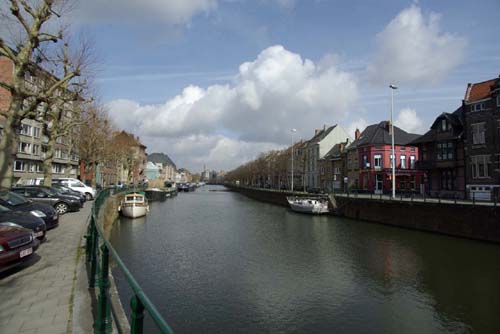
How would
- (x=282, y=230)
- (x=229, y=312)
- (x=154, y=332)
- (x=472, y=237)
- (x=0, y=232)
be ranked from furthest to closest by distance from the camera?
(x=282, y=230) → (x=472, y=237) → (x=229, y=312) → (x=154, y=332) → (x=0, y=232)

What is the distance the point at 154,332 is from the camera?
9.08 metres

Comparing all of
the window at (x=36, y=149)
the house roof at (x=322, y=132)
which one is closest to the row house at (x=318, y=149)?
the house roof at (x=322, y=132)

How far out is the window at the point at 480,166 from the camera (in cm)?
3107

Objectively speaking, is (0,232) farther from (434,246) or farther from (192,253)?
(434,246)

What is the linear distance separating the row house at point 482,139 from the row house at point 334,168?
25.4 metres

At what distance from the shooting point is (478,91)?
3338cm

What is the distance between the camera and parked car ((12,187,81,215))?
1922cm

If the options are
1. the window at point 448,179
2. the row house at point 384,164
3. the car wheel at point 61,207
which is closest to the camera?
the car wheel at point 61,207

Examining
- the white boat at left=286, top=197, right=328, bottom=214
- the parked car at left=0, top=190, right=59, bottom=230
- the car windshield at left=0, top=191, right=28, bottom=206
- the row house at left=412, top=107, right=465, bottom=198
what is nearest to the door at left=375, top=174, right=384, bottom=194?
the row house at left=412, top=107, right=465, bottom=198

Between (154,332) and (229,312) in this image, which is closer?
(154,332)

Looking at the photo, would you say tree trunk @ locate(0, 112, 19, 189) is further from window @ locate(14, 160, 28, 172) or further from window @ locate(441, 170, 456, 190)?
window @ locate(441, 170, 456, 190)

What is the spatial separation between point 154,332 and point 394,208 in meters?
26.7

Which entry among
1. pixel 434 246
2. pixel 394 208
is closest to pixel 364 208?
pixel 394 208

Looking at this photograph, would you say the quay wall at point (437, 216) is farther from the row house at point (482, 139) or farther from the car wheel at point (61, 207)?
the car wheel at point (61, 207)
